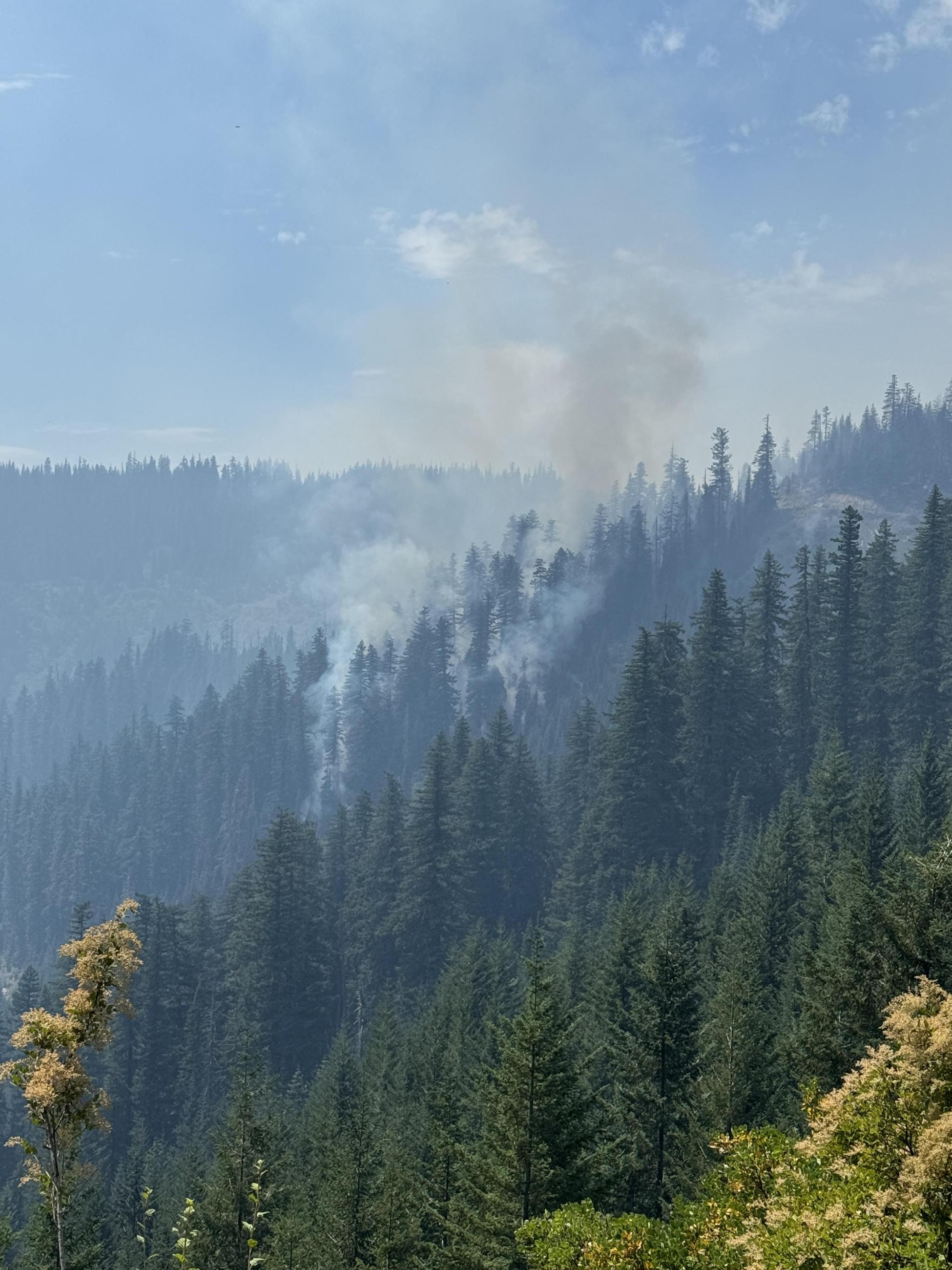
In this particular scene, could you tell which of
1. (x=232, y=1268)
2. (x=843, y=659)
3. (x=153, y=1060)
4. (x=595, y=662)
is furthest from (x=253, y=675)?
(x=232, y=1268)

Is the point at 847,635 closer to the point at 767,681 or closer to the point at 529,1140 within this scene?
the point at 767,681

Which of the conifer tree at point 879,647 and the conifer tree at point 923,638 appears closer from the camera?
the conifer tree at point 923,638

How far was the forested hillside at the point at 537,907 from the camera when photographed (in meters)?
25.6

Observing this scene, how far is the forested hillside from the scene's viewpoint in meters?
25.6

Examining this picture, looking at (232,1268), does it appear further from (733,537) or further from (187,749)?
(733,537)

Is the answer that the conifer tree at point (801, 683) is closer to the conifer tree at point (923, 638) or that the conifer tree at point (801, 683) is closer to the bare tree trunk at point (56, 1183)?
the conifer tree at point (923, 638)

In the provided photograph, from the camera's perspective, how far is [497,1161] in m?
24.0

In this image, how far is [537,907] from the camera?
8638 cm

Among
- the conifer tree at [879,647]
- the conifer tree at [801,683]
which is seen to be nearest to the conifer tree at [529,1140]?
the conifer tree at [879,647]

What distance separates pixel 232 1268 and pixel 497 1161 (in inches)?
562

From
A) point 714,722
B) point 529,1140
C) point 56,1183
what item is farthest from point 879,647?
point 56,1183

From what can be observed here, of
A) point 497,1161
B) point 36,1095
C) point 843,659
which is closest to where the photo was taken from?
point 36,1095

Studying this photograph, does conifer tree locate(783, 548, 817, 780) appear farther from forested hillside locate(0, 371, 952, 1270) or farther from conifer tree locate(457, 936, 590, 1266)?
conifer tree locate(457, 936, 590, 1266)

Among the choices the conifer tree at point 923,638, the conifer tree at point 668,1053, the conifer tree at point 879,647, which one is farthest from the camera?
the conifer tree at point 879,647
